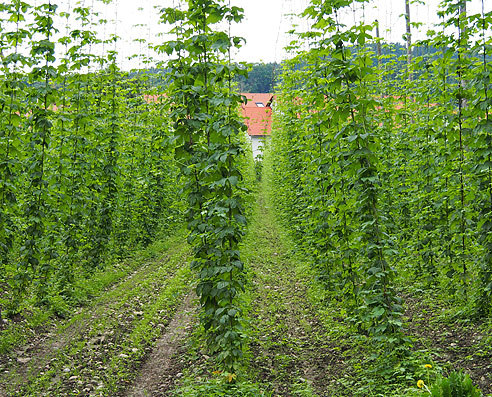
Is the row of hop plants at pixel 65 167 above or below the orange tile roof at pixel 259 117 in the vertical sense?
below

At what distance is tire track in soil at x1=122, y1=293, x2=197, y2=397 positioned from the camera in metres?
5.09

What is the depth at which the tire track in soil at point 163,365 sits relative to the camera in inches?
200

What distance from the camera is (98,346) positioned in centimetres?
618

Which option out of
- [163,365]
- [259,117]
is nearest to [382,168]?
[163,365]

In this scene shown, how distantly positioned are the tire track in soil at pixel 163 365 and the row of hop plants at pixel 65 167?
210 cm

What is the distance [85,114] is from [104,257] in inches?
156

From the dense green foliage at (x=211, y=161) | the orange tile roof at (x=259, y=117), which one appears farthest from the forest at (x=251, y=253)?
the orange tile roof at (x=259, y=117)

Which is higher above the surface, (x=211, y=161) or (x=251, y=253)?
(x=211, y=161)

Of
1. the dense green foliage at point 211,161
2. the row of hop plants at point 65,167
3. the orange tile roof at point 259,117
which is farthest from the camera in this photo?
the orange tile roof at point 259,117

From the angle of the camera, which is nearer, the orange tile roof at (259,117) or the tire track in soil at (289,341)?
the tire track in soil at (289,341)

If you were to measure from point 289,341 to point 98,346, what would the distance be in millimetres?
2678

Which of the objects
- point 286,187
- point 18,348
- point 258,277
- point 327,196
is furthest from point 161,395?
point 286,187

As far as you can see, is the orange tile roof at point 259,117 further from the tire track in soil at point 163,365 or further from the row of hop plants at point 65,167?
the tire track in soil at point 163,365

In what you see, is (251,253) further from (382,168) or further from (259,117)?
(259,117)
